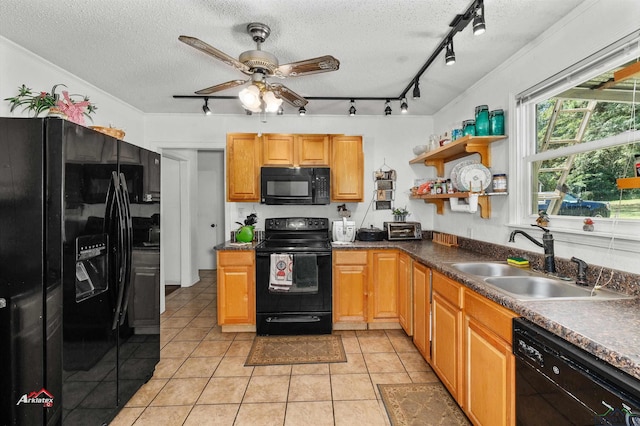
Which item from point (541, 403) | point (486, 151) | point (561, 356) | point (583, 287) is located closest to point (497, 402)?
point (541, 403)

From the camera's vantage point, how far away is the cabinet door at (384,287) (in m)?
3.09

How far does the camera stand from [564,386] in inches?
40.8

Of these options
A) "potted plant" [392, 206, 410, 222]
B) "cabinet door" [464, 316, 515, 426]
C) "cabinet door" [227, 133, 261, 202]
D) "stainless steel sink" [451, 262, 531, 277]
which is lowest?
"cabinet door" [464, 316, 515, 426]

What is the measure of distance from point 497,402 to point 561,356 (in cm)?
56

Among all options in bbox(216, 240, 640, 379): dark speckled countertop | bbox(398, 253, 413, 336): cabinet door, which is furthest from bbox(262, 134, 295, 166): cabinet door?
bbox(216, 240, 640, 379): dark speckled countertop

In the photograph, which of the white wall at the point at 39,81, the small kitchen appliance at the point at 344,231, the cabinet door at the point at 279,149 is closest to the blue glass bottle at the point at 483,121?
the small kitchen appliance at the point at 344,231

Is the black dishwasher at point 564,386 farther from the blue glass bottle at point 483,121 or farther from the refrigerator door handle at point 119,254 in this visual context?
the refrigerator door handle at point 119,254

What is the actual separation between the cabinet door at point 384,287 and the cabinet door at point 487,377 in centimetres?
134

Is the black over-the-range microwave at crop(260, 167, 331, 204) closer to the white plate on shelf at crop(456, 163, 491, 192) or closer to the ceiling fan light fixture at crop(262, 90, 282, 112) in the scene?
the ceiling fan light fixture at crop(262, 90, 282, 112)

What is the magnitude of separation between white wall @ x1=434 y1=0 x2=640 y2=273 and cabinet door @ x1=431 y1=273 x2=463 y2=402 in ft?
2.30

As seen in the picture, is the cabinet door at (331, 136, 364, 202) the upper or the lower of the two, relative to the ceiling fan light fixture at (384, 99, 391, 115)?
lower

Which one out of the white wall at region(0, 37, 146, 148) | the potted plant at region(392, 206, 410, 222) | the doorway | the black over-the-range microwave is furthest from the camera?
the doorway

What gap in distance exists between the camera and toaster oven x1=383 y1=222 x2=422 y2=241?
11.2ft

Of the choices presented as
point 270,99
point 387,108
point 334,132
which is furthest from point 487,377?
point 334,132
